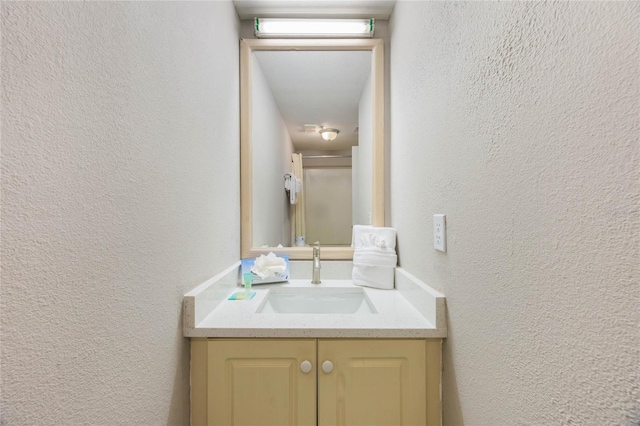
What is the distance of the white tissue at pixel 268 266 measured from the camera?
1.28m

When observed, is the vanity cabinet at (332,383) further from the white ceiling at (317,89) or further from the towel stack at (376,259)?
the white ceiling at (317,89)

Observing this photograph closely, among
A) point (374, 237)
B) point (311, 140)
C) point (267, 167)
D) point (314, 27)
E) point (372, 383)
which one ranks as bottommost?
point (372, 383)

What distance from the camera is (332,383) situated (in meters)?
0.85

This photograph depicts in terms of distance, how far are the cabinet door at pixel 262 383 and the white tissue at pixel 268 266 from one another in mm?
433

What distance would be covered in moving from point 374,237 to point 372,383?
2.04ft

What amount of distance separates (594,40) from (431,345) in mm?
812

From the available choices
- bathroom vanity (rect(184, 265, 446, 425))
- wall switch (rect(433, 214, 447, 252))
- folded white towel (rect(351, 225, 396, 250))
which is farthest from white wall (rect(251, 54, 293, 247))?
wall switch (rect(433, 214, 447, 252))

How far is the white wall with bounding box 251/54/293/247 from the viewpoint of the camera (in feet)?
4.66

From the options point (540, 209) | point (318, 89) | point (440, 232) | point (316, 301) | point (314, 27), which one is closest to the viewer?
point (540, 209)

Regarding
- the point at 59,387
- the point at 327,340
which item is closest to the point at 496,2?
the point at 327,340

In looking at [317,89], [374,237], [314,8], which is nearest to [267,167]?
[317,89]

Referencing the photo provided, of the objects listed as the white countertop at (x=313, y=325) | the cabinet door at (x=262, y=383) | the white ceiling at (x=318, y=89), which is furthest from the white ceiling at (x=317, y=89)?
the cabinet door at (x=262, y=383)

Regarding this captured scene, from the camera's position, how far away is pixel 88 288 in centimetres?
47

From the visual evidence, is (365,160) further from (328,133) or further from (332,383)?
(332,383)
